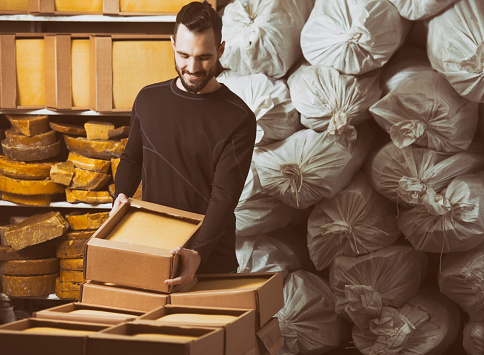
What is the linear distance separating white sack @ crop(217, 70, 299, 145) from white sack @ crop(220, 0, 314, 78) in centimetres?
7

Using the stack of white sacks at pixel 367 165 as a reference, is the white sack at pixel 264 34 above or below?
above

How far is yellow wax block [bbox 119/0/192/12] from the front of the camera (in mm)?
2979

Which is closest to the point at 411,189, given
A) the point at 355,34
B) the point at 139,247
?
the point at 355,34

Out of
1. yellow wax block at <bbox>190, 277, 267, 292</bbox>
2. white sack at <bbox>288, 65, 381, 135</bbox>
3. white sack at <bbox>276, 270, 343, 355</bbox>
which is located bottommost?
white sack at <bbox>276, 270, 343, 355</bbox>

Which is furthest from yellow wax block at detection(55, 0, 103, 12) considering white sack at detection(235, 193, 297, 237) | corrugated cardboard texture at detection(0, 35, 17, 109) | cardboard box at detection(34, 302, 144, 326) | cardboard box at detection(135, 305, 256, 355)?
cardboard box at detection(135, 305, 256, 355)

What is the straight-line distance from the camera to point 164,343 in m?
1.13

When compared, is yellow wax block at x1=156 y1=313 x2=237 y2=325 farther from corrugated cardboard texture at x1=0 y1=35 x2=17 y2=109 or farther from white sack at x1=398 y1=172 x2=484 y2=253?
corrugated cardboard texture at x1=0 y1=35 x2=17 y2=109

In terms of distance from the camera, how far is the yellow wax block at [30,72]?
309 centimetres

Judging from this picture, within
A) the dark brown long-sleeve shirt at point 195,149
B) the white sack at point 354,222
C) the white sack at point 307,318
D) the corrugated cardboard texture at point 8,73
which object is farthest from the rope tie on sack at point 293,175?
the corrugated cardboard texture at point 8,73

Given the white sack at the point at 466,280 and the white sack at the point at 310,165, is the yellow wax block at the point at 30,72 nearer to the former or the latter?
the white sack at the point at 310,165

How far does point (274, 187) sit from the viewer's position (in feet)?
8.80

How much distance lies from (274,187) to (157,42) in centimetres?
96

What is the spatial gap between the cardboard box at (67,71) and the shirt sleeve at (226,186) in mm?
1493

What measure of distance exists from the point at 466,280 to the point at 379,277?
363 mm
